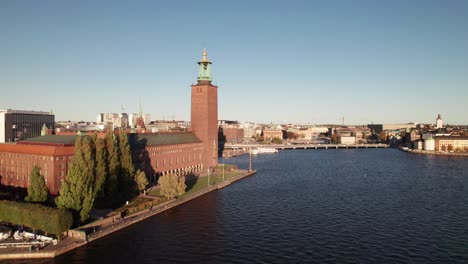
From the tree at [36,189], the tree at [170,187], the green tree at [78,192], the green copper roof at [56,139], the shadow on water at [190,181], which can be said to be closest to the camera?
the green tree at [78,192]

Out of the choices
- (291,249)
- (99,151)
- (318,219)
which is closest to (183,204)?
(99,151)

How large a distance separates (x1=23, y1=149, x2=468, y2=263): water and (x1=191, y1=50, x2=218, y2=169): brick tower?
32173mm

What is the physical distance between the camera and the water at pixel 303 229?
46188mm

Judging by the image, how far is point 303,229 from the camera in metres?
56.4

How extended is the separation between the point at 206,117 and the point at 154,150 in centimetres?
2606

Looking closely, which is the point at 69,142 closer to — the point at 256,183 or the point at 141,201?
the point at 141,201

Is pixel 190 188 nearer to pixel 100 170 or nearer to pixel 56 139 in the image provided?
pixel 100 170

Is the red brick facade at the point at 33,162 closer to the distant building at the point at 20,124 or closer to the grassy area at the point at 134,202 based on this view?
the grassy area at the point at 134,202

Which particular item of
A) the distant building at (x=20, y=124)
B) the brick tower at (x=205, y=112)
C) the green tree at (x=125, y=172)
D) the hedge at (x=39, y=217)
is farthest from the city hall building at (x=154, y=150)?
the distant building at (x=20, y=124)

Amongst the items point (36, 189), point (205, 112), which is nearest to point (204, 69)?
point (205, 112)

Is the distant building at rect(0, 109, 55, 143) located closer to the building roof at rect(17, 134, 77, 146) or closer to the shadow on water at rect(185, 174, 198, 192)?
the building roof at rect(17, 134, 77, 146)

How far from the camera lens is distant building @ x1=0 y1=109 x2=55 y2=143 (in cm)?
15579

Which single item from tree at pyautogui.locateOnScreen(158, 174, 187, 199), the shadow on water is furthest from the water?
the shadow on water

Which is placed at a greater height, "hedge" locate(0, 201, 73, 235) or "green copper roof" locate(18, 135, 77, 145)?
"green copper roof" locate(18, 135, 77, 145)
